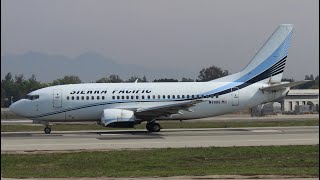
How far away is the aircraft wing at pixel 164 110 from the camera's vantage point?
37019 mm

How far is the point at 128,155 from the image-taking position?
23328 mm

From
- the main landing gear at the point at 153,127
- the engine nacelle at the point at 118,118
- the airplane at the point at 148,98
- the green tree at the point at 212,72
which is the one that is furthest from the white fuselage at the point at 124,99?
the green tree at the point at 212,72

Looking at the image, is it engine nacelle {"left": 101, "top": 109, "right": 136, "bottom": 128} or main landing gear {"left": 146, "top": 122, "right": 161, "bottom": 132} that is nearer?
engine nacelle {"left": 101, "top": 109, "right": 136, "bottom": 128}

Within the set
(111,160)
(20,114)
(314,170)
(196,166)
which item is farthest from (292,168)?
(20,114)

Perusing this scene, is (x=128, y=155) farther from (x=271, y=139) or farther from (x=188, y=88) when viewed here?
(x=188, y=88)

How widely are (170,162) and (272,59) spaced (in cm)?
2229

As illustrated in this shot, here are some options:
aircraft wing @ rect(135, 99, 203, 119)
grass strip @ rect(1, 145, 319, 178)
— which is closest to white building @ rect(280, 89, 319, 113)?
aircraft wing @ rect(135, 99, 203, 119)

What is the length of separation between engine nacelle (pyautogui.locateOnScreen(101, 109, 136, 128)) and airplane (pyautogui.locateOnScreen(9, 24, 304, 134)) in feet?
1.61

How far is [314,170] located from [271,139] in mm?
12355

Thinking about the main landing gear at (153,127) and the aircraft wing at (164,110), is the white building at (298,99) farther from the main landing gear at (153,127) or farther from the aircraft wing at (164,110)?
the aircraft wing at (164,110)

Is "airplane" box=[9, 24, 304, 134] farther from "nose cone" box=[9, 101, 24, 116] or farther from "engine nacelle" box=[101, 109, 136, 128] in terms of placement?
"engine nacelle" box=[101, 109, 136, 128]

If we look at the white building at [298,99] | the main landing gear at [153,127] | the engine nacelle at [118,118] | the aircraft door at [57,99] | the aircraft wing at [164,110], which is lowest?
the main landing gear at [153,127]

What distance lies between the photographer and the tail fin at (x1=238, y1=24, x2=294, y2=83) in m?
41.0

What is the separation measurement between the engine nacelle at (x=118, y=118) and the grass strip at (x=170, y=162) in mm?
12293
